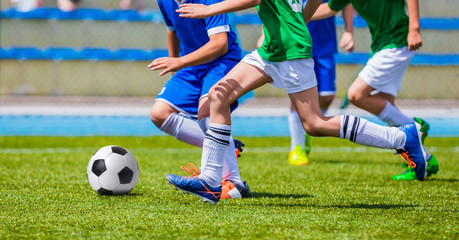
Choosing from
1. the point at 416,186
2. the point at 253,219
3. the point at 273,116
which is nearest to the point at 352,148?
the point at 273,116

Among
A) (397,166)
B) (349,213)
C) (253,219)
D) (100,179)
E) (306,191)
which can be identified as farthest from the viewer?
(397,166)

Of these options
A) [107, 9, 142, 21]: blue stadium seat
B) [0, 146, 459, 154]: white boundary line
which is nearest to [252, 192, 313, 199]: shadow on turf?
[0, 146, 459, 154]: white boundary line

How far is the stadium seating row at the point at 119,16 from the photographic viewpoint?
11102 mm

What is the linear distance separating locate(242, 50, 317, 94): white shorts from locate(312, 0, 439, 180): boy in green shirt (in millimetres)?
1370

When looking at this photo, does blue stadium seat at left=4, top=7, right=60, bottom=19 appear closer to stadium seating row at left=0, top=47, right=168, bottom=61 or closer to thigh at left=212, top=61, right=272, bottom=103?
stadium seating row at left=0, top=47, right=168, bottom=61

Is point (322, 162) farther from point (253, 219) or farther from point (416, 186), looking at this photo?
point (253, 219)

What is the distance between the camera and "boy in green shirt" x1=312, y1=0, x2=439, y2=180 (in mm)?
4332

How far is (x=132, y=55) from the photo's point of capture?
1129 centimetres

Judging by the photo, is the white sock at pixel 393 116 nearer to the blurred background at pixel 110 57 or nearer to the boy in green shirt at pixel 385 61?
the boy in green shirt at pixel 385 61

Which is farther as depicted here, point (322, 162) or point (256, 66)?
point (322, 162)

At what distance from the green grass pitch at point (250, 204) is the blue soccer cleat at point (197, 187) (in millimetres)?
70

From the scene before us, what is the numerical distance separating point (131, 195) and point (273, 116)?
20.1ft

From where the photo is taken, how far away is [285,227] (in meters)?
2.63

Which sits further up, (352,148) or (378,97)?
(378,97)
